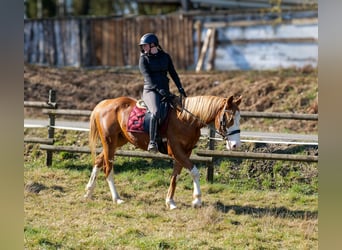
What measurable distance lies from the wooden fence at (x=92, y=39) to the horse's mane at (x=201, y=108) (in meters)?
12.6

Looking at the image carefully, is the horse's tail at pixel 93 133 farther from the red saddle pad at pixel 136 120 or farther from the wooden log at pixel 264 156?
the wooden log at pixel 264 156

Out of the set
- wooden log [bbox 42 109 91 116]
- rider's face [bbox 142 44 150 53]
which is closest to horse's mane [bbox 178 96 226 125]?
rider's face [bbox 142 44 150 53]

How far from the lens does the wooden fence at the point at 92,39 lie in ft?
71.1

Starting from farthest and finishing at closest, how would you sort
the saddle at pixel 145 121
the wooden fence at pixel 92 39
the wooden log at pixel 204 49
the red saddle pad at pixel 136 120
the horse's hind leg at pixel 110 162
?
the wooden fence at pixel 92 39
the wooden log at pixel 204 49
the horse's hind leg at pixel 110 162
the red saddle pad at pixel 136 120
the saddle at pixel 145 121

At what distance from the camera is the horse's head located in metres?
8.27

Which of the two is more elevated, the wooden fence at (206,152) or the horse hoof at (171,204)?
the wooden fence at (206,152)

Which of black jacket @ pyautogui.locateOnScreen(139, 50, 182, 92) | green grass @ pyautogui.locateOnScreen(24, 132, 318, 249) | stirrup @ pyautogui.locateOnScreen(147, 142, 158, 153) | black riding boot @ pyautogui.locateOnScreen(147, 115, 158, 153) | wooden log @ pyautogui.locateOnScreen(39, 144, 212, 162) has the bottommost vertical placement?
green grass @ pyautogui.locateOnScreen(24, 132, 318, 249)

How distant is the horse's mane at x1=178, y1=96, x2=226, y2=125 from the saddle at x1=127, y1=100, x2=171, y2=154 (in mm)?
255

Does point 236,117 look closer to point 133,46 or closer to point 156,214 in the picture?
point 156,214

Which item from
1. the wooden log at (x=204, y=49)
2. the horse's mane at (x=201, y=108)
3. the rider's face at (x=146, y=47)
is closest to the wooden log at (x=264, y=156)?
the horse's mane at (x=201, y=108)

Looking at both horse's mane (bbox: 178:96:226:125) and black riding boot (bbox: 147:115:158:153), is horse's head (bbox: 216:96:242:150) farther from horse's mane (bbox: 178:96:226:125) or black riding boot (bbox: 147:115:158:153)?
black riding boot (bbox: 147:115:158:153)

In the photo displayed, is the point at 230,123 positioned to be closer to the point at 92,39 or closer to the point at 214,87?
the point at 214,87

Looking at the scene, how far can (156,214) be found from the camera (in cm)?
860
